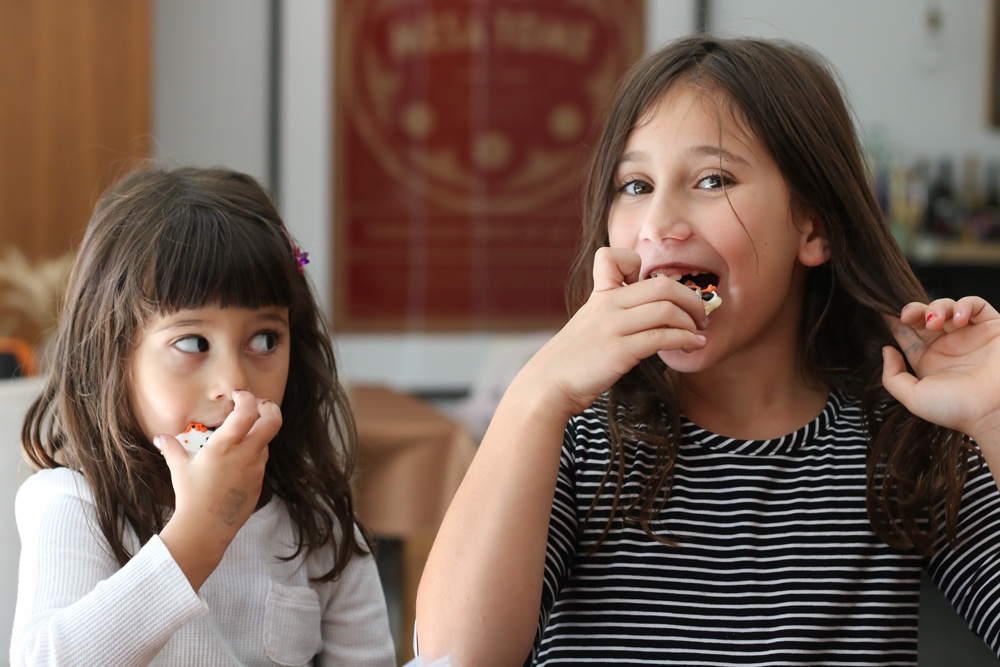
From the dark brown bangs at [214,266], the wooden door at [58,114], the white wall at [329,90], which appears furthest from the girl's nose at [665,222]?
the white wall at [329,90]

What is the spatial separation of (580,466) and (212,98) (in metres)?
3.45

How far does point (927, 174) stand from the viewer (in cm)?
450

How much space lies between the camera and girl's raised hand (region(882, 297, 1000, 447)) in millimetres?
1033

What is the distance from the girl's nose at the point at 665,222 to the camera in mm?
1032

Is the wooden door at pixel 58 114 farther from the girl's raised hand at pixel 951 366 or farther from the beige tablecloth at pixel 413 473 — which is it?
the girl's raised hand at pixel 951 366

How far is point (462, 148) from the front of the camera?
169 inches

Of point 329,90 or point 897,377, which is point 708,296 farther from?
point 329,90

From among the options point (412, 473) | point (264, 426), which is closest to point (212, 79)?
point (412, 473)

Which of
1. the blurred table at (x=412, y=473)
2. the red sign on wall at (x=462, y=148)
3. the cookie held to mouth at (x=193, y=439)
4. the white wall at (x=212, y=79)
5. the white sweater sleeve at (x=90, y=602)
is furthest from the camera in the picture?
the red sign on wall at (x=462, y=148)

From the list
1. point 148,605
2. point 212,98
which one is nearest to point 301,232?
point 212,98

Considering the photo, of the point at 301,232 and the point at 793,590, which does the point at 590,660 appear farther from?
the point at 301,232

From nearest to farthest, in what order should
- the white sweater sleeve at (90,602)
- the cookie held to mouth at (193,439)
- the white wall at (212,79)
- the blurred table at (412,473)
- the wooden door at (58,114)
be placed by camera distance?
the white sweater sleeve at (90,602)
the cookie held to mouth at (193,439)
the blurred table at (412,473)
the wooden door at (58,114)
the white wall at (212,79)

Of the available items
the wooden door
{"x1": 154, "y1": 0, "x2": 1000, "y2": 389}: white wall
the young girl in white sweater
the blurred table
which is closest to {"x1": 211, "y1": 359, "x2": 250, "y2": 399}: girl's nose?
the young girl in white sweater

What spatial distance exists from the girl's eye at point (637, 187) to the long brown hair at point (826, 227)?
27mm
